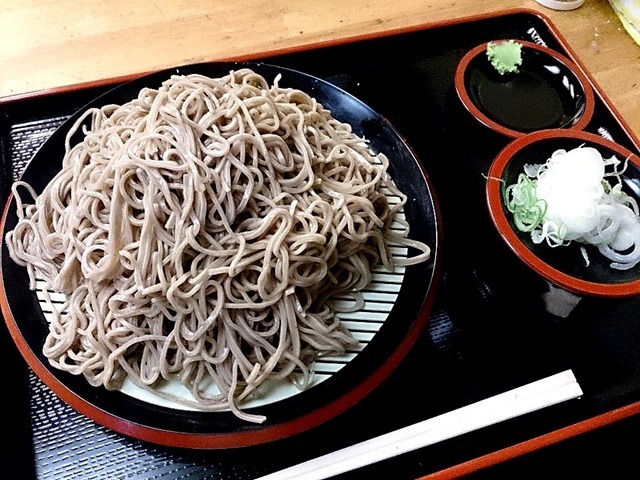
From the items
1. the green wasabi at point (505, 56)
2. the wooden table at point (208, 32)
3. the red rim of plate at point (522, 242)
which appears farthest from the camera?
the wooden table at point (208, 32)

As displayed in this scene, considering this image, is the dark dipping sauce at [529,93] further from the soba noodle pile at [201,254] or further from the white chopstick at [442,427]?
the white chopstick at [442,427]

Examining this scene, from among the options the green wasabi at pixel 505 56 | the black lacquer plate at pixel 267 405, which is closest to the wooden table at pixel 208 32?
the green wasabi at pixel 505 56

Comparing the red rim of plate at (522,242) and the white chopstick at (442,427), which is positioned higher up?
the red rim of plate at (522,242)

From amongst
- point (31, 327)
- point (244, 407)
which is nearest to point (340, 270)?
point (244, 407)

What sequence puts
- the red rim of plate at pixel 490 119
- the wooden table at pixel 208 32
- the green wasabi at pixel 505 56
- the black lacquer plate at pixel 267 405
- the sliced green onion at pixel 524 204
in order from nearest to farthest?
the black lacquer plate at pixel 267 405
the sliced green onion at pixel 524 204
the red rim of plate at pixel 490 119
the green wasabi at pixel 505 56
the wooden table at pixel 208 32

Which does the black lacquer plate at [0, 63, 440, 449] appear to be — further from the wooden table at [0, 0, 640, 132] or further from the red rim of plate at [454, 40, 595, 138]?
the wooden table at [0, 0, 640, 132]

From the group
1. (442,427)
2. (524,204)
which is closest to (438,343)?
(442,427)

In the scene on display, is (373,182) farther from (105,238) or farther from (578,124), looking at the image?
(578,124)
